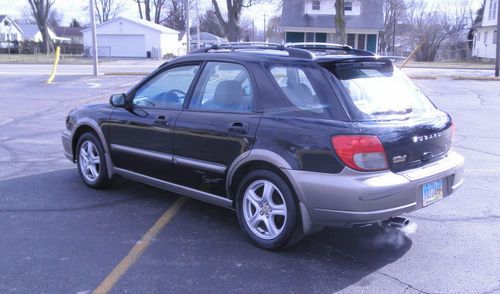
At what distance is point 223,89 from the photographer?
188 inches

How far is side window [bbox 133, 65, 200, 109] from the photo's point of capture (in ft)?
16.9

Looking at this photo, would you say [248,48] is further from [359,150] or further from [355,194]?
[355,194]

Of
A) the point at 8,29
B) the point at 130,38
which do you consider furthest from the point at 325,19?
the point at 8,29

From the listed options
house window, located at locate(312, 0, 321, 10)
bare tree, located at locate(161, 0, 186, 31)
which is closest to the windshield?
house window, located at locate(312, 0, 321, 10)

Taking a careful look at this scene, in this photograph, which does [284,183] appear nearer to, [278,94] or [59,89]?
[278,94]

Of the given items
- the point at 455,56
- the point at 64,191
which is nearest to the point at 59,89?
the point at 64,191

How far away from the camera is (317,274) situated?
395cm

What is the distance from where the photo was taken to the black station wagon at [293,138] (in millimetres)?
3889

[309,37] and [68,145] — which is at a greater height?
[309,37]

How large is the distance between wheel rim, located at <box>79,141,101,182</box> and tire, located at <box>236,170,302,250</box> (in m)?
2.22

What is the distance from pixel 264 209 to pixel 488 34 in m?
51.7

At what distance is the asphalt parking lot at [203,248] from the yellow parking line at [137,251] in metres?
0.03

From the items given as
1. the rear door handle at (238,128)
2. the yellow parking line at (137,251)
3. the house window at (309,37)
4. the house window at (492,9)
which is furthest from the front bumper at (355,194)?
the house window at (492,9)

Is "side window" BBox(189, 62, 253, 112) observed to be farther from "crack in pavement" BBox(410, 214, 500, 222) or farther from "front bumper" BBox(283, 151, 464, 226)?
"crack in pavement" BBox(410, 214, 500, 222)
